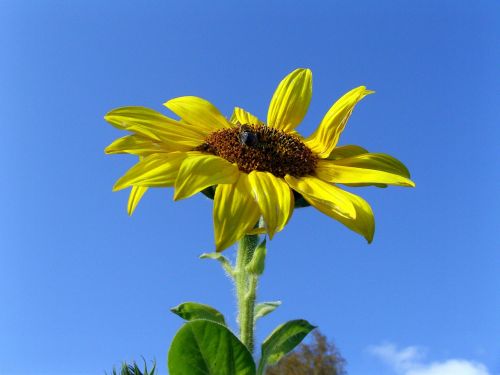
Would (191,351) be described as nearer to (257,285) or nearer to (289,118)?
(257,285)

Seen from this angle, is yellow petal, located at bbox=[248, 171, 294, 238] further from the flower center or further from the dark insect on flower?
the dark insect on flower

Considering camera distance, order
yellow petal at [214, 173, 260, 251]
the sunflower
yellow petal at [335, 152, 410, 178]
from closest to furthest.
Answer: yellow petal at [214, 173, 260, 251], the sunflower, yellow petal at [335, 152, 410, 178]

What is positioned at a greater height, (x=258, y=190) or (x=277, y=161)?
(x=277, y=161)

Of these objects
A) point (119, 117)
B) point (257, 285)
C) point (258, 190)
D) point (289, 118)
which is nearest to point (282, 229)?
point (258, 190)

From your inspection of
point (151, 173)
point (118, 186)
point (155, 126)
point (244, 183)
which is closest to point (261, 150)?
point (244, 183)

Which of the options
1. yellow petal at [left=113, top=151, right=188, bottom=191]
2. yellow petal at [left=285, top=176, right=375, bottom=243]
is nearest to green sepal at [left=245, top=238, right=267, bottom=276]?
yellow petal at [left=285, top=176, right=375, bottom=243]

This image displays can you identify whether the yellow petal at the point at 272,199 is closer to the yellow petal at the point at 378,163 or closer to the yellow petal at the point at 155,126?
the yellow petal at the point at 155,126
